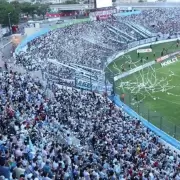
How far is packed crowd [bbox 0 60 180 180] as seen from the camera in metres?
13.3

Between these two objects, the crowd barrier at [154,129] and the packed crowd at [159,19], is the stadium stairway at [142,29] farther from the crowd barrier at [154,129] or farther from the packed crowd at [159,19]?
the crowd barrier at [154,129]

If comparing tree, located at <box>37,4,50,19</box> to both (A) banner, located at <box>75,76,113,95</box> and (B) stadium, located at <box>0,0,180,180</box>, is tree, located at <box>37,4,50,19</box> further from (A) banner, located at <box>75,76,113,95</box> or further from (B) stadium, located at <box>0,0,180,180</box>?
(A) banner, located at <box>75,76,113,95</box>

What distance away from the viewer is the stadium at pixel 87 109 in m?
14.4

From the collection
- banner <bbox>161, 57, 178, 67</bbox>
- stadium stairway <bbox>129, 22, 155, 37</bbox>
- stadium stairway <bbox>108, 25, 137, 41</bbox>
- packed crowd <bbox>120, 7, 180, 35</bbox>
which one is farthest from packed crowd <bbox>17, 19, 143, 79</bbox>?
banner <bbox>161, 57, 178, 67</bbox>

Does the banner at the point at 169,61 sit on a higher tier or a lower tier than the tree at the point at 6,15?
lower

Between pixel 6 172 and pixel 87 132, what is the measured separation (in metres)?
9.17

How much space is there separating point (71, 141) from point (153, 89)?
19.2 m

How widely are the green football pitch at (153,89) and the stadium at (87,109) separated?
8 centimetres

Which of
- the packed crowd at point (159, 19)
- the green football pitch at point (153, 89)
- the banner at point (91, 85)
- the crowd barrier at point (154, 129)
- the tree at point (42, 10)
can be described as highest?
the tree at point (42, 10)

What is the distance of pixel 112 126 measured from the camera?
21828mm

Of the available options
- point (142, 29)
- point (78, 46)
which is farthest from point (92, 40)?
point (142, 29)

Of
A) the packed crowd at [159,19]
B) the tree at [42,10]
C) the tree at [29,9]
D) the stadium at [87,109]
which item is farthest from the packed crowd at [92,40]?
the tree at [29,9]

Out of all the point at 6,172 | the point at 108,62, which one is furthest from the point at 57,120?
the point at 108,62

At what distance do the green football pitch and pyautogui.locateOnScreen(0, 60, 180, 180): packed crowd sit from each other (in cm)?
301
